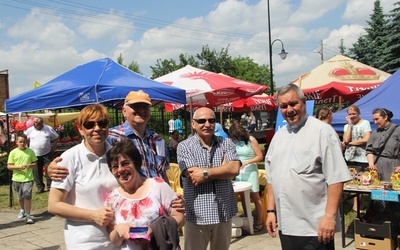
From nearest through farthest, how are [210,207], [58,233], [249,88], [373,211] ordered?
[210,207]
[373,211]
[58,233]
[249,88]

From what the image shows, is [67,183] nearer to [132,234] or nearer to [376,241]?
[132,234]

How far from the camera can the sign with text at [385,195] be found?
16.6ft

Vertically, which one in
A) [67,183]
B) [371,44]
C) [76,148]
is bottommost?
[67,183]

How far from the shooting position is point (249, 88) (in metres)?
10.3

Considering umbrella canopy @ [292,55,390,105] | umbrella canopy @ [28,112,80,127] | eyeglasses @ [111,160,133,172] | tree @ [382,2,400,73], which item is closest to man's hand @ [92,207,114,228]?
eyeglasses @ [111,160,133,172]

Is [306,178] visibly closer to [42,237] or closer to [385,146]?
[385,146]

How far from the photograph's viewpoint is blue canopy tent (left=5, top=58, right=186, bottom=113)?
7.00 m

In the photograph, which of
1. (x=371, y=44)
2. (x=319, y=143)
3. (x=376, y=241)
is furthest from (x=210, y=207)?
(x=371, y=44)

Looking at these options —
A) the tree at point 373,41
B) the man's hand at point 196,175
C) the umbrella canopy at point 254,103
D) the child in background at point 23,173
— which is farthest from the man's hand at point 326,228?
the tree at point 373,41

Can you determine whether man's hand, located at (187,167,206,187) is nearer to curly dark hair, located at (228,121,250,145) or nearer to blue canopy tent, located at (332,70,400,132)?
curly dark hair, located at (228,121,250,145)

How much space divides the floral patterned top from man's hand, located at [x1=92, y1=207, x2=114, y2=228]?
0.15ft

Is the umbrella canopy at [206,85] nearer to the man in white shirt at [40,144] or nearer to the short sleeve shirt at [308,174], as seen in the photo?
the man in white shirt at [40,144]

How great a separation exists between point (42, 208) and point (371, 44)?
84.8ft

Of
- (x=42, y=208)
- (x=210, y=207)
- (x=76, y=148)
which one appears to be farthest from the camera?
(x=42, y=208)
